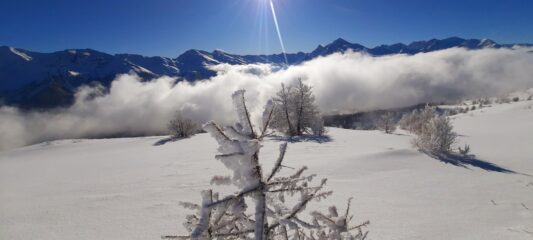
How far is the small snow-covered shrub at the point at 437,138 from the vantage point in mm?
11828

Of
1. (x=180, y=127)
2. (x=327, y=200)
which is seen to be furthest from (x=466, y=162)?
(x=180, y=127)

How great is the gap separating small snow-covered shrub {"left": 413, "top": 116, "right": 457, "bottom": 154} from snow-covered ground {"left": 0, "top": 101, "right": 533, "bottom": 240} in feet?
3.56

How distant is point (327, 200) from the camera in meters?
6.27

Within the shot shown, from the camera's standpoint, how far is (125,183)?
27.0ft

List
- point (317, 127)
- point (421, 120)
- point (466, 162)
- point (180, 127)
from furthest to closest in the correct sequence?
1. point (317, 127)
2. point (421, 120)
3. point (180, 127)
4. point (466, 162)

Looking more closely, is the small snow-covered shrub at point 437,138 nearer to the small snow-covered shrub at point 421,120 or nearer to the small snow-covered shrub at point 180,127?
the small snow-covered shrub at point 421,120

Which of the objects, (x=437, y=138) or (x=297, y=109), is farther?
(x=297, y=109)

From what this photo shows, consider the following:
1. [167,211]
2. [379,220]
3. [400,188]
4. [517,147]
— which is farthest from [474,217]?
[517,147]

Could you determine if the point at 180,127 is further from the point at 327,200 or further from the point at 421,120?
the point at 327,200

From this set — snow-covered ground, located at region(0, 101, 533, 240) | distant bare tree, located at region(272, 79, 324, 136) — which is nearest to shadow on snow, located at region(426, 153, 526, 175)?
snow-covered ground, located at region(0, 101, 533, 240)

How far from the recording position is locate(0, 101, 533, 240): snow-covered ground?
4832 millimetres

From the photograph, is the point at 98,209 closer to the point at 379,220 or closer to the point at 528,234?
the point at 379,220

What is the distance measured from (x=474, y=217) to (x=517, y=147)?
41.9 feet

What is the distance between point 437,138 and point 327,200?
7.58 meters
